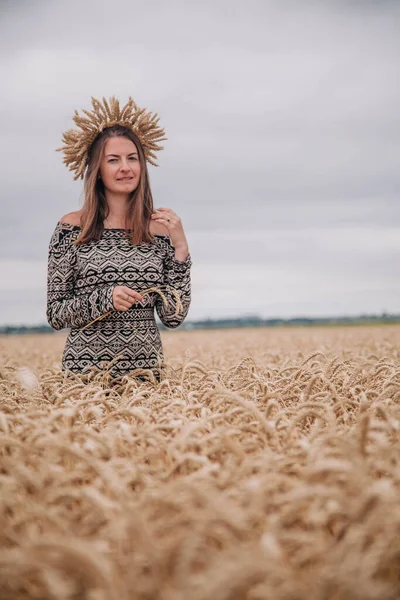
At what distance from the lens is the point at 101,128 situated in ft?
20.7

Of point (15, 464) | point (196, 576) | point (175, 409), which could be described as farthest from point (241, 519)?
point (175, 409)

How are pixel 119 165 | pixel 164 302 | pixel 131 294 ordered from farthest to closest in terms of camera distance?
pixel 119 165, pixel 164 302, pixel 131 294

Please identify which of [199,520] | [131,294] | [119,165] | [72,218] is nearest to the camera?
[199,520]

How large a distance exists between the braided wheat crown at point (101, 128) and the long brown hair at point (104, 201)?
0.20ft

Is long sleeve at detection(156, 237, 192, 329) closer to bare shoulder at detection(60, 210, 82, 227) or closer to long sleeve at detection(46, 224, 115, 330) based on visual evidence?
long sleeve at detection(46, 224, 115, 330)

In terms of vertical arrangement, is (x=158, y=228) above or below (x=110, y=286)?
above

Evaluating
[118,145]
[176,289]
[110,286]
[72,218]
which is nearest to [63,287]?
[110,286]

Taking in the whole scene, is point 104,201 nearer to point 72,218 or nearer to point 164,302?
point 72,218

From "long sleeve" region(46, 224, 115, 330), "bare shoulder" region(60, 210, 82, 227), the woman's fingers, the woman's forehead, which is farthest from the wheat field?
the woman's forehead

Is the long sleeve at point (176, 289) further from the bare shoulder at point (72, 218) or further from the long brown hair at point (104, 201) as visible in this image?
the bare shoulder at point (72, 218)

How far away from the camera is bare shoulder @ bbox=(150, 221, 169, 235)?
6531 millimetres

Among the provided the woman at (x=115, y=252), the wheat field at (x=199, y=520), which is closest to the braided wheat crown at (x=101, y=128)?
the woman at (x=115, y=252)

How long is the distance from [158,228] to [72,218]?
850 mm

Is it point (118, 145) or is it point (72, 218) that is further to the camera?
point (72, 218)
